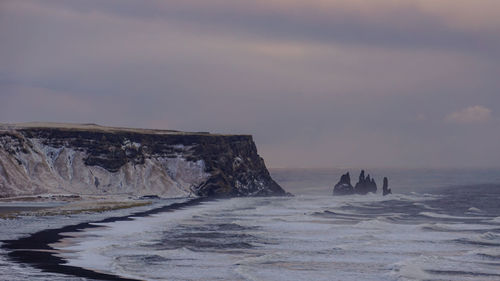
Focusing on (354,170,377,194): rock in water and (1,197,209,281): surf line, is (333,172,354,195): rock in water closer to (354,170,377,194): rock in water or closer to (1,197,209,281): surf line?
(354,170,377,194): rock in water

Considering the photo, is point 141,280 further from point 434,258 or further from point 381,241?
point 381,241

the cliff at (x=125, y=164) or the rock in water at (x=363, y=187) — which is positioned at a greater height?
the cliff at (x=125, y=164)

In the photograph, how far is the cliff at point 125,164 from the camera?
140 m

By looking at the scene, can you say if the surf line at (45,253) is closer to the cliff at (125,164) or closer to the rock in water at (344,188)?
the cliff at (125,164)

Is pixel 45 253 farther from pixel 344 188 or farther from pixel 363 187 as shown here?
pixel 363 187

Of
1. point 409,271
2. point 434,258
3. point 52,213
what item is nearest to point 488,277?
point 409,271

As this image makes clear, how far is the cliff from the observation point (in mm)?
139875

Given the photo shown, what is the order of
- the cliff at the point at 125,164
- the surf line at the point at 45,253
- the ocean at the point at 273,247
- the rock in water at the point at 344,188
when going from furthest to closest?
1. the rock in water at the point at 344,188
2. the cliff at the point at 125,164
3. the ocean at the point at 273,247
4. the surf line at the point at 45,253

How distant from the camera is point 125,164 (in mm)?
154250

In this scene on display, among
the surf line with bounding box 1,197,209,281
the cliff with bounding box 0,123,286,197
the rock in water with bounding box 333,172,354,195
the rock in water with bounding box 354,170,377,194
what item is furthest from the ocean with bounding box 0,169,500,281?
the rock in water with bounding box 354,170,377,194

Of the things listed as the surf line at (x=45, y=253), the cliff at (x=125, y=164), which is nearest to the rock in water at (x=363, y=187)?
the cliff at (x=125, y=164)

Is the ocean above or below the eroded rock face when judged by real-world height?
above

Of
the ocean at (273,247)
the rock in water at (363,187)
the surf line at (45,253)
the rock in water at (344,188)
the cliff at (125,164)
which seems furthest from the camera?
the rock in water at (363,187)

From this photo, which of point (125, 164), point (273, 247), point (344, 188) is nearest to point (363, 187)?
point (344, 188)
